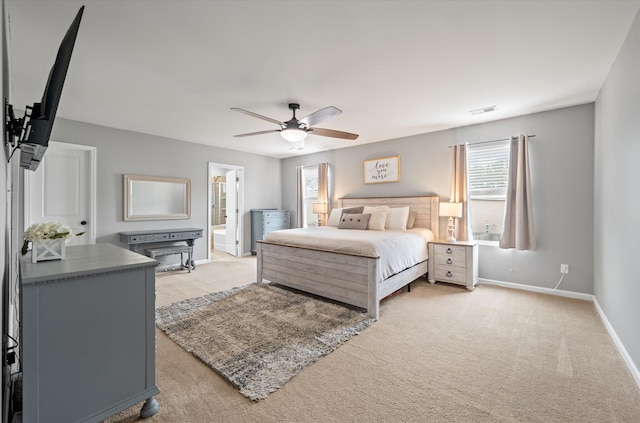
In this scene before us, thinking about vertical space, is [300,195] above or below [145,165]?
below

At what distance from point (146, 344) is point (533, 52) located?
355 cm

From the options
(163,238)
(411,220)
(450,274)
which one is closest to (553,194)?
(450,274)

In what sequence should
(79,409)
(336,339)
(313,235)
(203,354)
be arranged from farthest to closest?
(313,235)
(336,339)
(203,354)
(79,409)

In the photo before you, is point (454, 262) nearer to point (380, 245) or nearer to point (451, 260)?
point (451, 260)

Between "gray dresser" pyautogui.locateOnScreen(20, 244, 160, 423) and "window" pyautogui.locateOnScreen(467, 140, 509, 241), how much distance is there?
4.48 meters

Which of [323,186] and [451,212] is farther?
[323,186]

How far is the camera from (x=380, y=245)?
315cm

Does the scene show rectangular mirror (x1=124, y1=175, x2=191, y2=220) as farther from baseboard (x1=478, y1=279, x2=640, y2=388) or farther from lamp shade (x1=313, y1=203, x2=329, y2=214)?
baseboard (x1=478, y1=279, x2=640, y2=388)

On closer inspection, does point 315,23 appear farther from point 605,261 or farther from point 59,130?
point 59,130

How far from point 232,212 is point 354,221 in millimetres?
3363

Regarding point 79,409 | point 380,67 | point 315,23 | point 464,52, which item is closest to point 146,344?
point 79,409

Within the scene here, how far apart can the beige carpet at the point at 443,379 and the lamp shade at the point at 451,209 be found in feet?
5.28

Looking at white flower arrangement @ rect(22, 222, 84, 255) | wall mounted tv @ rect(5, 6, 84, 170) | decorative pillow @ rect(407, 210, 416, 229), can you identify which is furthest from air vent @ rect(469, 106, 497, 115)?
white flower arrangement @ rect(22, 222, 84, 255)

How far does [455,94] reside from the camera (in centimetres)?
319
